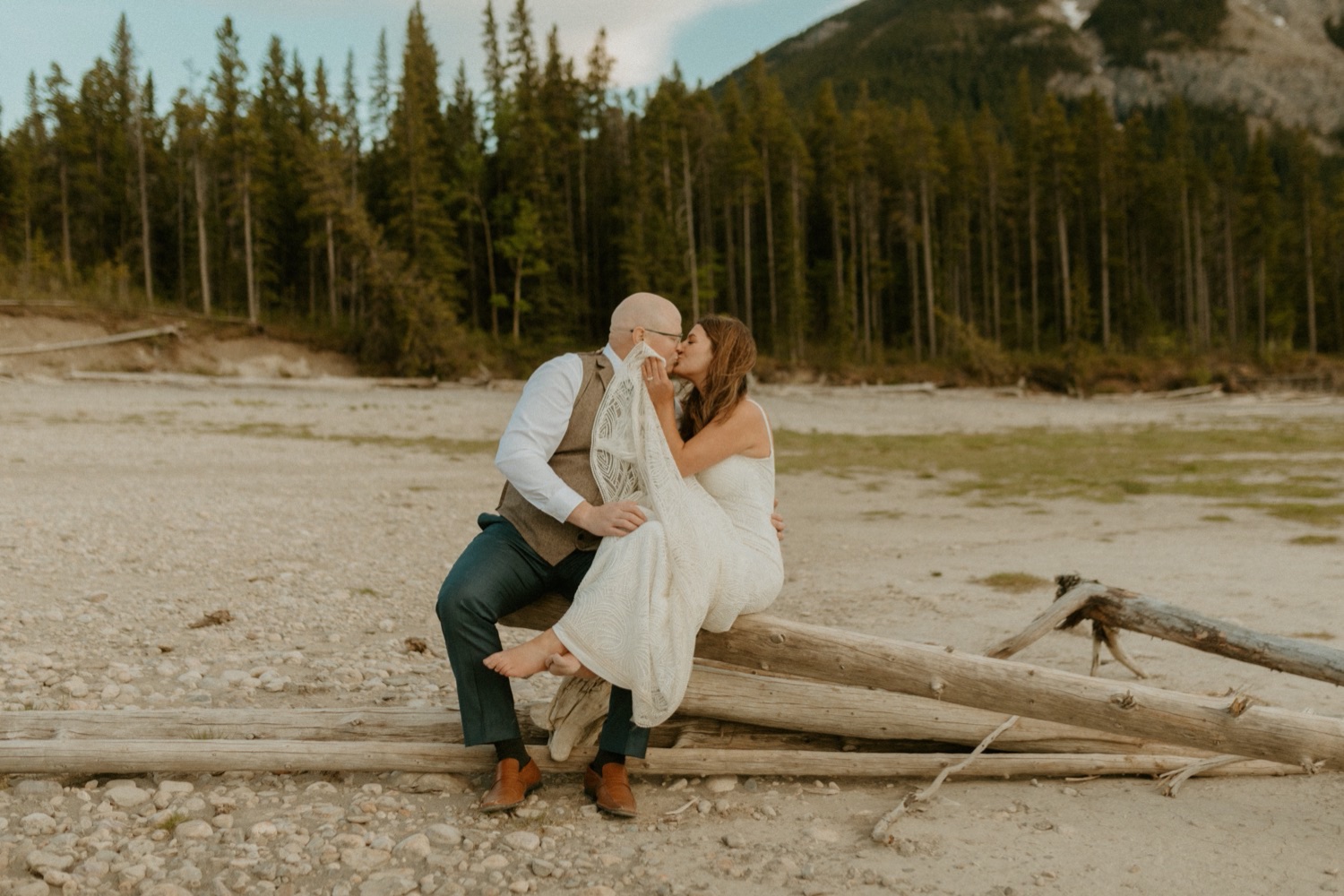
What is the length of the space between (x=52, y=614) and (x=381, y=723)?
452 centimetres

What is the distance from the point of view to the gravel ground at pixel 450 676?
4035 mm

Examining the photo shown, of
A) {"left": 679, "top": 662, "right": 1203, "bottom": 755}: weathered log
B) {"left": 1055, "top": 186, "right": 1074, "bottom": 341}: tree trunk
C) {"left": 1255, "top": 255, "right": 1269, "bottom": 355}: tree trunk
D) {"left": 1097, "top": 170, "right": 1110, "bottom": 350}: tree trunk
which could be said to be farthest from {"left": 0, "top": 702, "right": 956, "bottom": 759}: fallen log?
{"left": 1255, "top": 255, "right": 1269, "bottom": 355}: tree trunk

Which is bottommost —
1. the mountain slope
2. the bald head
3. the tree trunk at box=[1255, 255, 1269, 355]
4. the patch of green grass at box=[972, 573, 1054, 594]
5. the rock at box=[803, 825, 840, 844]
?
the patch of green grass at box=[972, 573, 1054, 594]

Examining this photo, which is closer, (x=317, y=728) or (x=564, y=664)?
(x=564, y=664)

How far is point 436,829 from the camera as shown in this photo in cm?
424

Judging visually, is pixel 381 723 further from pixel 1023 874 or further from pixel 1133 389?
pixel 1133 389

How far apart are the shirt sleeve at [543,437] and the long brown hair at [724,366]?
60 cm

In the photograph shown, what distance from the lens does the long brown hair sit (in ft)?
15.8

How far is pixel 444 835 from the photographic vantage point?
13.8 ft

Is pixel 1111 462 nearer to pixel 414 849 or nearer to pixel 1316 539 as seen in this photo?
pixel 1316 539

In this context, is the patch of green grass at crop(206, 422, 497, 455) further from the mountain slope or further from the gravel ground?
the mountain slope

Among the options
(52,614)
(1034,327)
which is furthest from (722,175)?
(52,614)

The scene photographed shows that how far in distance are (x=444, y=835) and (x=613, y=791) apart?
0.72 meters

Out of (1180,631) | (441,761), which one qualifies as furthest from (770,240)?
(441,761)
